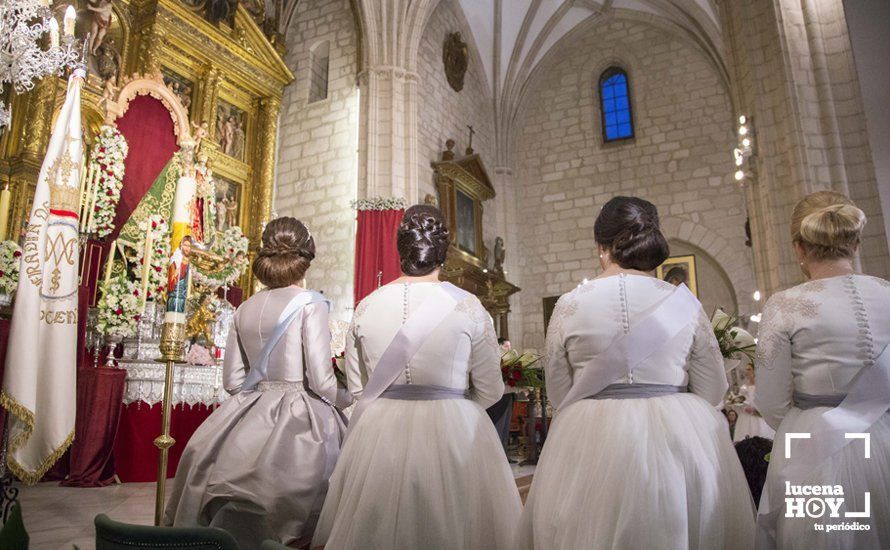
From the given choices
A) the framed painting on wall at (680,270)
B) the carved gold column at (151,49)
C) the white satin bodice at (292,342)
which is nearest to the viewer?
the white satin bodice at (292,342)

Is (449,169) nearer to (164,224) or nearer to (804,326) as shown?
(164,224)

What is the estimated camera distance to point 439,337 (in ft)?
6.98

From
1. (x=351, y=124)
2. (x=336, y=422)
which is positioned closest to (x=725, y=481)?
(x=336, y=422)

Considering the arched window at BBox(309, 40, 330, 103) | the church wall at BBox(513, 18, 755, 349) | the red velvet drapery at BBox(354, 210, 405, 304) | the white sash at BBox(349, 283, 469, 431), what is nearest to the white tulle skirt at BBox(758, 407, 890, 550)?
the white sash at BBox(349, 283, 469, 431)

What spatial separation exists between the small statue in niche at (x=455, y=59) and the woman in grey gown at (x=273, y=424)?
1082 centimetres

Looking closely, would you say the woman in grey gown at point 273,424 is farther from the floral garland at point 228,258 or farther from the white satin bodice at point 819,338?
the floral garland at point 228,258

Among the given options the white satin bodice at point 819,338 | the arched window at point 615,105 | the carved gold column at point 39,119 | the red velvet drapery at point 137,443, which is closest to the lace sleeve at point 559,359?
the white satin bodice at point 819,338

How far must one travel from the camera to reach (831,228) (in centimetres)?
200

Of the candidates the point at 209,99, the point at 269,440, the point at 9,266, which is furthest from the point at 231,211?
the point at 269,440

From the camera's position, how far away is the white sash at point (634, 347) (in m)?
1.81

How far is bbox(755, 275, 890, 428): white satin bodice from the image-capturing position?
186 centimetres

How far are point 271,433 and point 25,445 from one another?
2.35m

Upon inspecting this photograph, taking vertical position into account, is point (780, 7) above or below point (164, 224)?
above

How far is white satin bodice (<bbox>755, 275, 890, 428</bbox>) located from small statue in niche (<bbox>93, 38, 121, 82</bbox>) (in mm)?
8552
